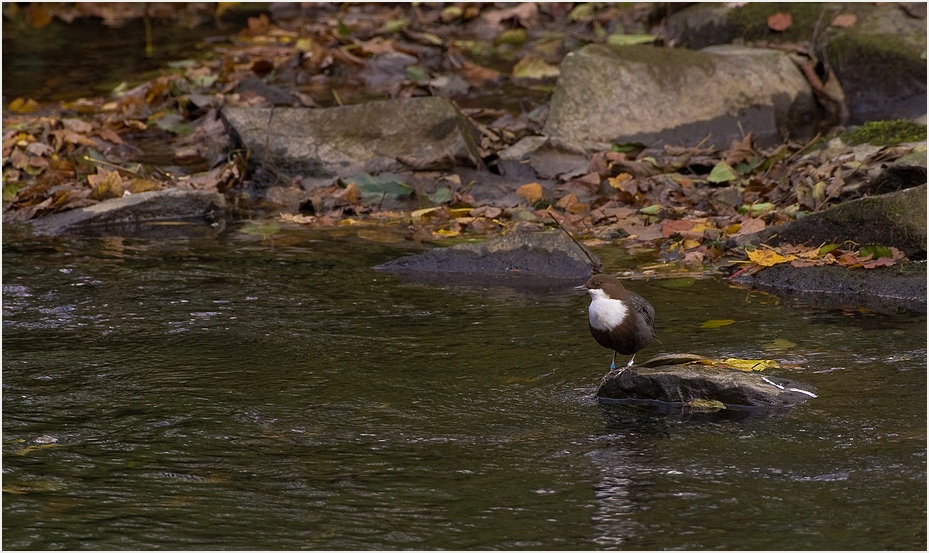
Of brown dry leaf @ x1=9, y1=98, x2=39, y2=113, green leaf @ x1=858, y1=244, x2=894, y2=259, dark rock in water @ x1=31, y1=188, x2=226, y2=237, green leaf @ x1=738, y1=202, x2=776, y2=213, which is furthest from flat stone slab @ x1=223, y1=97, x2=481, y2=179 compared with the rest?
green leaf @ x1=858, y1=244, x2=894, y2=259

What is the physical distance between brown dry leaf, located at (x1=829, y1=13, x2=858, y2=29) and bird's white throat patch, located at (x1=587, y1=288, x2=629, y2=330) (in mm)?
7718

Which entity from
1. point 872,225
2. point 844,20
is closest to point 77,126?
point 872,225

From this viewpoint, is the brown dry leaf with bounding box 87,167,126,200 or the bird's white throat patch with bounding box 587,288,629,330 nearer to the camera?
the bird's white throat patch with bounding box 587,288,629,330

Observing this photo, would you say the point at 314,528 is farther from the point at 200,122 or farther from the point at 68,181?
the point at 200,122

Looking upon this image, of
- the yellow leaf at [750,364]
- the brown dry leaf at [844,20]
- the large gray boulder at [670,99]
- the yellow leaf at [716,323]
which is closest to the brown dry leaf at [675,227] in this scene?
the yellow leaf at [716,323]

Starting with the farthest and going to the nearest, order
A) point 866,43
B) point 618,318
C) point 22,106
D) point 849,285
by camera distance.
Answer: point 22,106, point 866,43, point 849,285, point 618,318

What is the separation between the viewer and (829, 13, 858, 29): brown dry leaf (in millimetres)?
11094

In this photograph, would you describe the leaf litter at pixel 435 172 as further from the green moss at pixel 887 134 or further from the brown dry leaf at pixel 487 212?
the green moss at pixel 887 134

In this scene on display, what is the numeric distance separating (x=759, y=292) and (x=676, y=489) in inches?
106

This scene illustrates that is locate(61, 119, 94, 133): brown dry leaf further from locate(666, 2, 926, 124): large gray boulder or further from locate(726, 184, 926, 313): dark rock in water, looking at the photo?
locate(666, 2, 926, 124): large gray boulder

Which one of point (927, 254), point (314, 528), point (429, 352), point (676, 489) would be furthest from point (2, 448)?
point (927, 254)

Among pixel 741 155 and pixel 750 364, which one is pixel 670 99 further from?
pixel 750 364

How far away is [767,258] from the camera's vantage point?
6.25 meters

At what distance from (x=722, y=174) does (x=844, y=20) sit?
4095 millimetres
